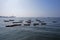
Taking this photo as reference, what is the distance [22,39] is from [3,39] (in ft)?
7.62

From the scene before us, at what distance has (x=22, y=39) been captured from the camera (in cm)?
1112

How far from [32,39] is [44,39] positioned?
144 cm

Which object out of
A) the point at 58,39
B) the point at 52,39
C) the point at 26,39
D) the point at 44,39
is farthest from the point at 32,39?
the point at 58,39

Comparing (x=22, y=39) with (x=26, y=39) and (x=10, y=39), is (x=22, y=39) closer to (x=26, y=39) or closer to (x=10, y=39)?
(x=26, y=39)

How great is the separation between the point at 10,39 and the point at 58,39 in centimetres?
581

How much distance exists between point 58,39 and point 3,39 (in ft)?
21.8

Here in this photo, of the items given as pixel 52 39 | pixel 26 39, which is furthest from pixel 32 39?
pixel 52 39

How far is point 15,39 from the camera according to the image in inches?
443

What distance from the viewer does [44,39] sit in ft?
36.7

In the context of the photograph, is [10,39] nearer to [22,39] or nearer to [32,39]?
[22,39]

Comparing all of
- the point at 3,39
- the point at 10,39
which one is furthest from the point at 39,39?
the point at 3,39

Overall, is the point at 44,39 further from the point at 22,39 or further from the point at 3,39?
the point at 3,39

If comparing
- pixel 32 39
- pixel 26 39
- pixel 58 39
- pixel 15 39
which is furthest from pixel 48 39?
pixel 15 39

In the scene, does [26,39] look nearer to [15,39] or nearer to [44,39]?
[15,39]
